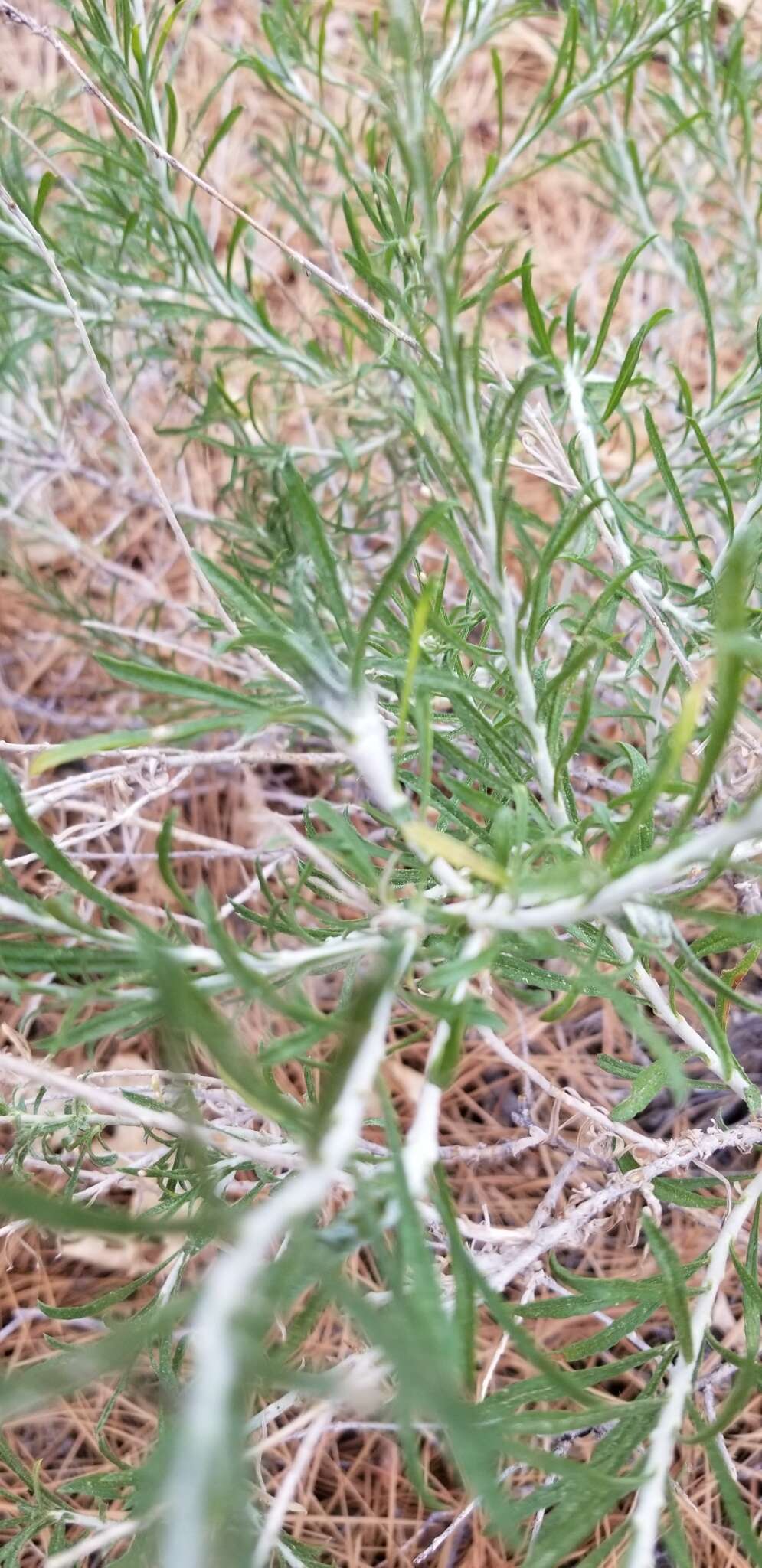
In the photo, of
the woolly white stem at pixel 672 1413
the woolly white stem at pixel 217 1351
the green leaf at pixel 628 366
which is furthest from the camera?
the green leaf at pixel 628 366

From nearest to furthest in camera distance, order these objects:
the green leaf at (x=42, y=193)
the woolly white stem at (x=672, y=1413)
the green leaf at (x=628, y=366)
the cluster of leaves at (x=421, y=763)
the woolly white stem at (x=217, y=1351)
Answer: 1. the woolly white stem at (x=217, y=1351)
2. the cluster of leaves at (x=421, y=763)
3. the woolly white stem at (x=672, y=1413)
4. the green leaf at (x=628, y=366)
5. the green leaf at (x=42, y=193)

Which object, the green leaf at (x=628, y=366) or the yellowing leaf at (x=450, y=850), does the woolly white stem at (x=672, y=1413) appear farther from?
the green leaf at (x=628, y=366)

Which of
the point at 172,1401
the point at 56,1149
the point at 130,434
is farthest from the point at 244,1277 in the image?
the point at 56,1149

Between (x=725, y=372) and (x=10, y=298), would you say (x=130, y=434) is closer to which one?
(x=10, y=298)

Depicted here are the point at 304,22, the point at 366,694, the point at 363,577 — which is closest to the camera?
the point at 366,694

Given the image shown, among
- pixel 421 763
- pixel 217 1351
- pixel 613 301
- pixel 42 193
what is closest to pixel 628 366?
pixel 613 301

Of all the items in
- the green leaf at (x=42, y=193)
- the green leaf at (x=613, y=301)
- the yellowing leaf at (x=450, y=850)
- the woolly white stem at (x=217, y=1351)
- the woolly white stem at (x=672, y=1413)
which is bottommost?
the woolly white stem at (x=672, y=1413)

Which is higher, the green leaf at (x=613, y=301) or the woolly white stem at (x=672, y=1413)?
the green leaf at (x=613, y=301)

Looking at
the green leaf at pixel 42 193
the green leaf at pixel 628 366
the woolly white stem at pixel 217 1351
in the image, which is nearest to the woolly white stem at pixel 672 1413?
the woolly white stem at pixel 217 1351
